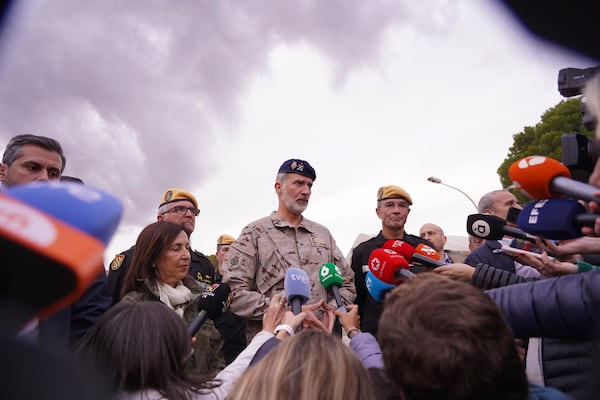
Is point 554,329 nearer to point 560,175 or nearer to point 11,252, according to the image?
point 560,175

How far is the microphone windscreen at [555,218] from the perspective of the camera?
1477mm

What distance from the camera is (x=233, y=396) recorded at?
1322 millimetres

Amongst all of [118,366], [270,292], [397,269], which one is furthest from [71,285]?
[270,292]

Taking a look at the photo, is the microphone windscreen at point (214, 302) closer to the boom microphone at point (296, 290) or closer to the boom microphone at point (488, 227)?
the boom microphone at point (296, 290)

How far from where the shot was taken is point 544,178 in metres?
1.54

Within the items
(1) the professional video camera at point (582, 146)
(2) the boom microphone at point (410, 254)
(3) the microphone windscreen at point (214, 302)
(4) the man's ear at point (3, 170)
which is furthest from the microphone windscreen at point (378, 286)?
(4) the man's ear at point (3, 170)

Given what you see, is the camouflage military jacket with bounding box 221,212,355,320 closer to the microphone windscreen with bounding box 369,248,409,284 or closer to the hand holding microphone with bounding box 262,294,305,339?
the hand holding microphone with bounding box 262,294,305,339

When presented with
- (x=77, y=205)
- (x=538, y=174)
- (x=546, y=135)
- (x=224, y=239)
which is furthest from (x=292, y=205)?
(x=546, y=135)

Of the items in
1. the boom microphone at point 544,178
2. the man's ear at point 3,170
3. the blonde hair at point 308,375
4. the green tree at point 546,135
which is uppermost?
the green tree at point 546,135

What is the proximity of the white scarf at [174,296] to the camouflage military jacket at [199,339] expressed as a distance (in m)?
0.03

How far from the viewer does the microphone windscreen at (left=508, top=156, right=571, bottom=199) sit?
5.02 feet

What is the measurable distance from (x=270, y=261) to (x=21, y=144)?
1747mm

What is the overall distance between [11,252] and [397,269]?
1.99 meters

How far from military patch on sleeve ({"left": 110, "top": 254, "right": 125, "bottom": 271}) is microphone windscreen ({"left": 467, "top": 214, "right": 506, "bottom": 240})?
268 centimetres
